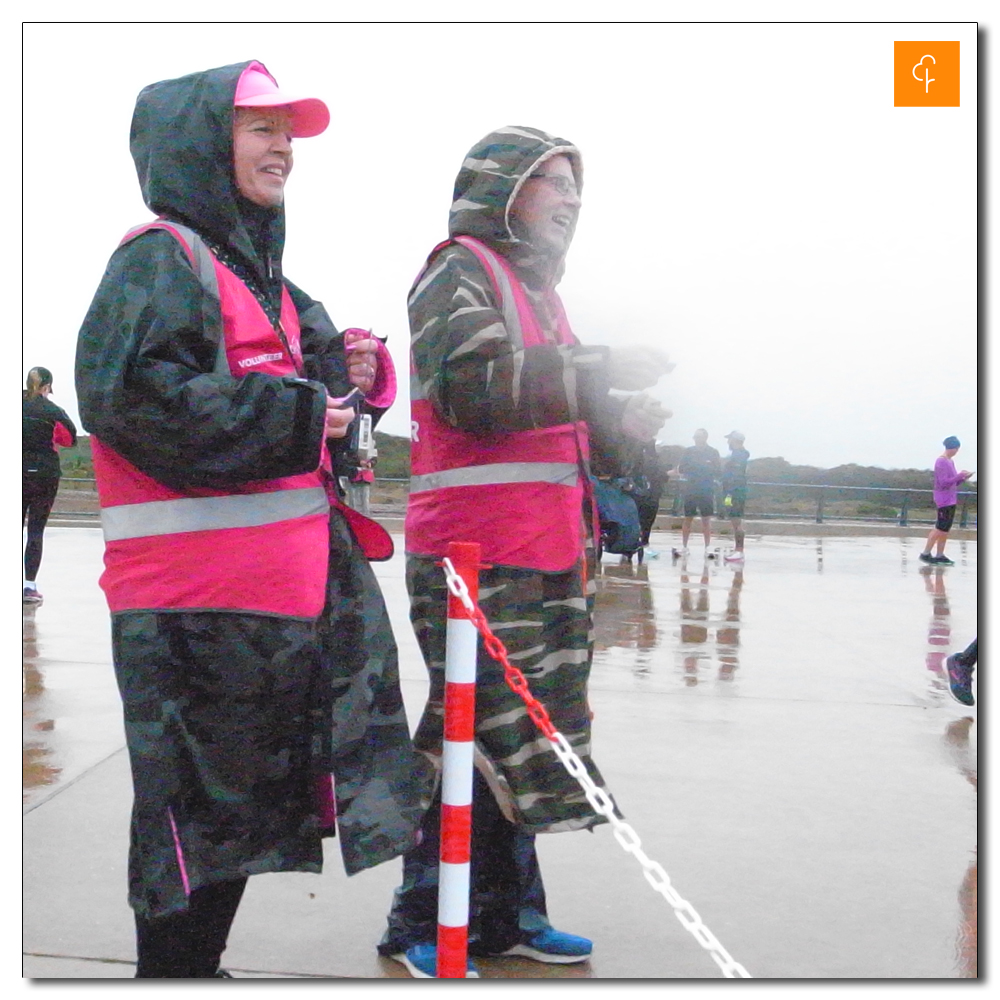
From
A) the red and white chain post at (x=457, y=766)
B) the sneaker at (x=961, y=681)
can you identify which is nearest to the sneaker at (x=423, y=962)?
the red and white chain post at (x=457, y=766)

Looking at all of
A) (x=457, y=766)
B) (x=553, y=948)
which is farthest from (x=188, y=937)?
(x=553, y=948)

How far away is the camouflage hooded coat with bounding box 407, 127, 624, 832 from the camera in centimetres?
250

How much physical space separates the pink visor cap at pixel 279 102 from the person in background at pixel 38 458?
6.38 metres

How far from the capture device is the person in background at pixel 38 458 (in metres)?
8.23

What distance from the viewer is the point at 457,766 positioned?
2377mm

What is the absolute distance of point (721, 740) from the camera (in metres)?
4.84

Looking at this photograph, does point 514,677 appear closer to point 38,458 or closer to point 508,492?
point 508,492

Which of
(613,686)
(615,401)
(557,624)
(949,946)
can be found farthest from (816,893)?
(613,686)

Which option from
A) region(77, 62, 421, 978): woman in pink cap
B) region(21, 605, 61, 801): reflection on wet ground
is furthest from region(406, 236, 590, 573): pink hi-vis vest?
region(21, 605, 61, 801): reflection on wet ground

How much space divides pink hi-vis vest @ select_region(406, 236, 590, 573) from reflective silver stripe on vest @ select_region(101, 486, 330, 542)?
561 mm

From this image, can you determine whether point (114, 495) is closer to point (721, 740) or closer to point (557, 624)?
point (557, 624)

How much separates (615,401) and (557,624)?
514 mm

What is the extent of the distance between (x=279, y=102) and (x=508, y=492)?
93 centimetres

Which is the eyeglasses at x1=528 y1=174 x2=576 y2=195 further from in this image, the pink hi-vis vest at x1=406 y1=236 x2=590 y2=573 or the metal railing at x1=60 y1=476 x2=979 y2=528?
the metal railing at x1=60 y1=476 x2=979 y2=528
